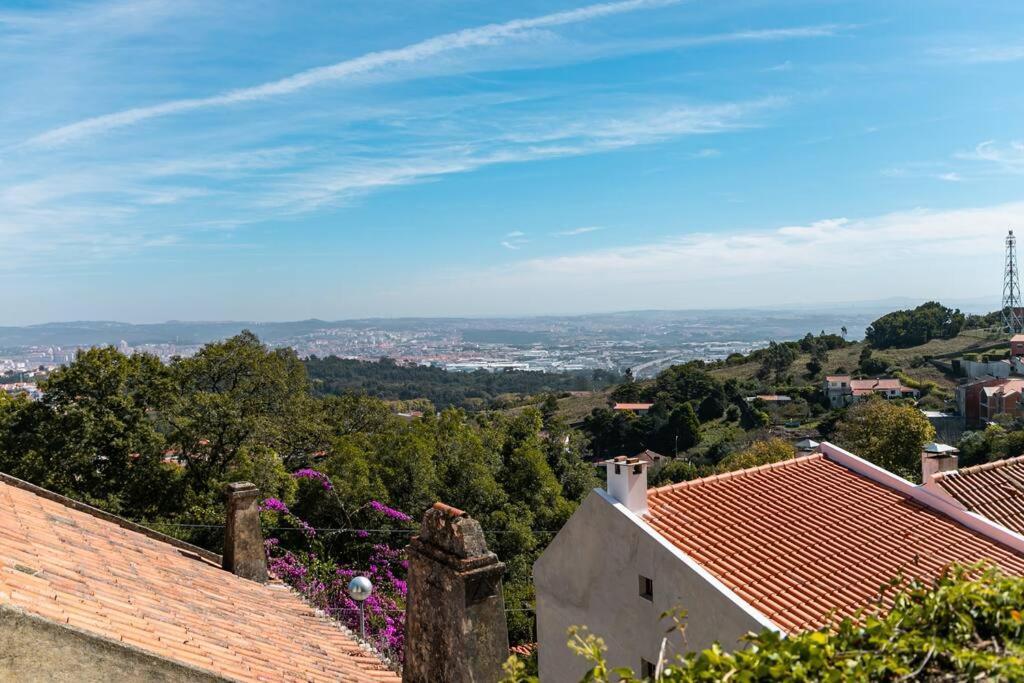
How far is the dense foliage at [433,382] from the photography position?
123562 millimetres

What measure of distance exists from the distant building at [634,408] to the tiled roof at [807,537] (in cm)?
5990

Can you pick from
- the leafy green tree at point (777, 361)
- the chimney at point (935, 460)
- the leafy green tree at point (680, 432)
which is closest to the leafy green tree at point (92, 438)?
the chimney at point (935, 460)

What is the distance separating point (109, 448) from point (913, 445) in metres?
33.6

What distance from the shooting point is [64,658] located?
3021mm

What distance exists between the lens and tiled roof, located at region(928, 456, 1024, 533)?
9.27m

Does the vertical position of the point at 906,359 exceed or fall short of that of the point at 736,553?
it falls short

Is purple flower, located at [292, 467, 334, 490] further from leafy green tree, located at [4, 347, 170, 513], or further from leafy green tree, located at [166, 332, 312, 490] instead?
leafy green tree, located at [4, 347, 170, 513]

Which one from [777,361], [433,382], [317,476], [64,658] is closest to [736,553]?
[64,658]

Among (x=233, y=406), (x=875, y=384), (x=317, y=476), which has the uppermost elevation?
(x=233, y=406)

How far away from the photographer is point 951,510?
8.84 meters

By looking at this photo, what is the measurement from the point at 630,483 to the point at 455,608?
4564mm

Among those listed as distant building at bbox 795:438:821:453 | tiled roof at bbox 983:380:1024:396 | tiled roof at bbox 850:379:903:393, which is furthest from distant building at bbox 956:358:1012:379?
distant building at bbox 795:438:821:453

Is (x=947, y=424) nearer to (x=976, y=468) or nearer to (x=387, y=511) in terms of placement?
(x=976, y=468)

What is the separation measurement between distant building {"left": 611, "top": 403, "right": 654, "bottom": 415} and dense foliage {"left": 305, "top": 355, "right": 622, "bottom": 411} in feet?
125
